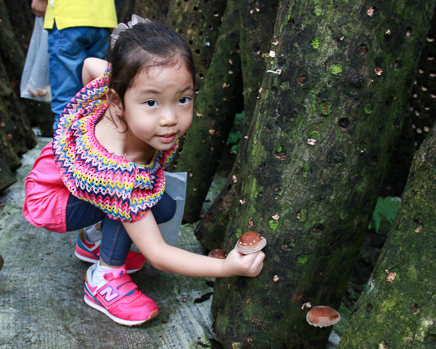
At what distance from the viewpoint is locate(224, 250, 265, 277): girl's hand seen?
176cm

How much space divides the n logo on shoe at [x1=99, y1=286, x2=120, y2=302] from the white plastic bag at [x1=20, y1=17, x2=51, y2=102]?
6.46 ft

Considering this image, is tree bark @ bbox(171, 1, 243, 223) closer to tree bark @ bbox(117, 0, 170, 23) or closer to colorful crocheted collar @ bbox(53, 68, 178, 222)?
colorful crocheted collar @ bbox(53, 68, 178, 222)

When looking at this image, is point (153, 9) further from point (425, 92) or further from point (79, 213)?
point (79, 213)

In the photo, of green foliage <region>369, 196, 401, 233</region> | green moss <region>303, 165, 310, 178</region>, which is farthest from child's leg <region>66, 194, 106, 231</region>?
green foliage <region>369, 196, 401, 233</region>

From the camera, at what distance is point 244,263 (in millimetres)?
1753

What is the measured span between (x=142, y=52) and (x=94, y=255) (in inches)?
53.4

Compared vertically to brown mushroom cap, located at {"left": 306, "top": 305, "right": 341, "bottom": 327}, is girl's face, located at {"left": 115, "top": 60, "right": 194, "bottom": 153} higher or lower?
higher

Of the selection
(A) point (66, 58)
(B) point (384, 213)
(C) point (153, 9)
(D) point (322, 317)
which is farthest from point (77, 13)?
(B) point (384, 213)

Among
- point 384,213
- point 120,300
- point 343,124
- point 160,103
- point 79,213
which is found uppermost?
point 343,124

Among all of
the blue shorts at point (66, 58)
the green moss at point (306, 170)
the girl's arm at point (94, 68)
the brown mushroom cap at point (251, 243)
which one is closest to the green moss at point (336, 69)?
the green moss at point (306, 170)

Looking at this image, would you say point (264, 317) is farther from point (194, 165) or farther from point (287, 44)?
point (194, 165)

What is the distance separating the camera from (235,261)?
5.77 ft

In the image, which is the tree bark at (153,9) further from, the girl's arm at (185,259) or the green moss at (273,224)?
the green moss at (273,224)

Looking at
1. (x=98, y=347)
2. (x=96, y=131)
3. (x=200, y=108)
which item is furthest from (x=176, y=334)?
(x=200, y=108)
